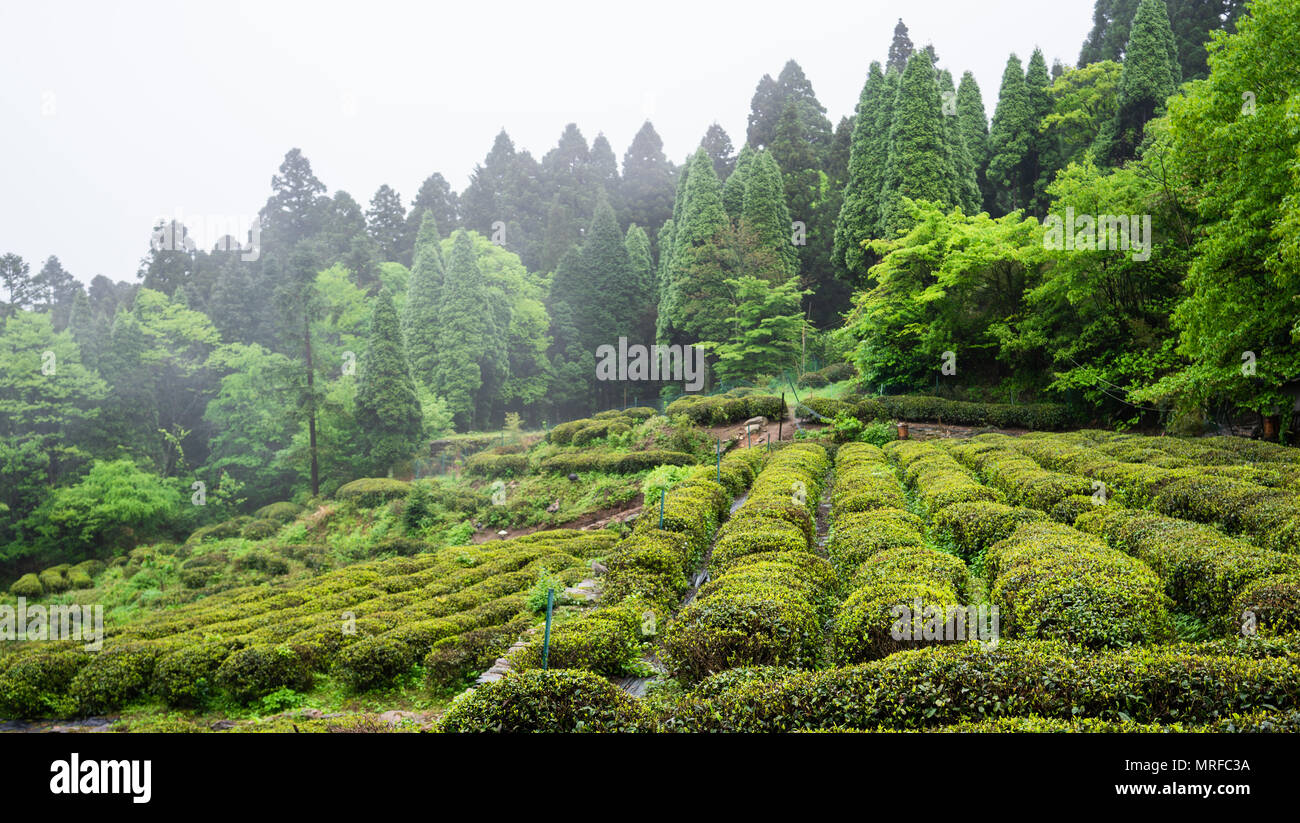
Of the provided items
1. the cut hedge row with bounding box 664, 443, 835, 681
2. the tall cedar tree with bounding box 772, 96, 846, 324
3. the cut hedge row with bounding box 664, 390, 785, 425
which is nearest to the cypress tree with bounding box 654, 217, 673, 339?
the tall cedar tree with bounding box 772, 96, 846, 324

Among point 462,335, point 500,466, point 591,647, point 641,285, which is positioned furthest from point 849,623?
point 641,285

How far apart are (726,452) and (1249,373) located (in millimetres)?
12092

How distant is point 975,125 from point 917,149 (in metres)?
13.7

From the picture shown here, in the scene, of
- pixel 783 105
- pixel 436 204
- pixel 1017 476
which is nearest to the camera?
pixel 1017 476

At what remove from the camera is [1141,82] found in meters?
28.7

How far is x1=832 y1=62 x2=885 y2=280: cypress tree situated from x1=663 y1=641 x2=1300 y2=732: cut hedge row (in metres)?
26.1

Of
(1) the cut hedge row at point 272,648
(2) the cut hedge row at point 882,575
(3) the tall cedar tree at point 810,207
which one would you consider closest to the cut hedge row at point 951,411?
(2) the cut hedge row at point 882,575

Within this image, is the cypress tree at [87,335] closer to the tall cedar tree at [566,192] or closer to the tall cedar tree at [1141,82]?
the tall cedar tree at [566,192]

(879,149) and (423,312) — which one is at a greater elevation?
(879,149)

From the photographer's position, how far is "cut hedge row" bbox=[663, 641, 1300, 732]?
4078 millimetres

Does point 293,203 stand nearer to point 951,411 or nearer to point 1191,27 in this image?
point 951,411

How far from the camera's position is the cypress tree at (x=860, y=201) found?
1143 inches

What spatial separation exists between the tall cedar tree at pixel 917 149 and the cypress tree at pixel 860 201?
188cm

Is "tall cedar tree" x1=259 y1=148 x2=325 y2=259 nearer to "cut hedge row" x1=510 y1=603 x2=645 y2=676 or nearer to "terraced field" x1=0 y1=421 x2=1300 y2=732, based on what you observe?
"terraced field" x1=0 y1=421 x2=1300 y2=732
